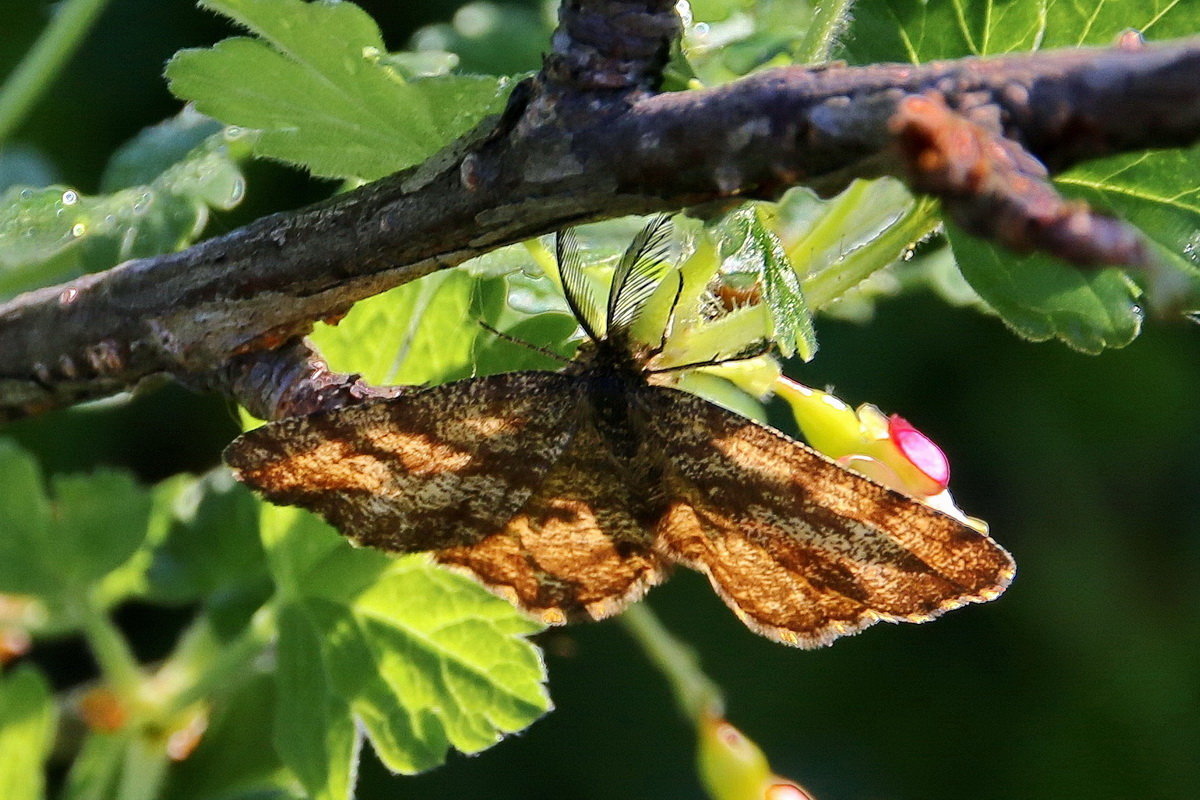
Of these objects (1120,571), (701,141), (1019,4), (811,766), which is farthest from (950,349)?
(701,141)

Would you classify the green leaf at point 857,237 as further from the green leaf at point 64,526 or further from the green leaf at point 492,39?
the green leaf at point 64,526

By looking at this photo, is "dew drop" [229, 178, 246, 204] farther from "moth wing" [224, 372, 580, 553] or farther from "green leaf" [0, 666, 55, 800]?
"green leaf" [0, 666, 55, 800]

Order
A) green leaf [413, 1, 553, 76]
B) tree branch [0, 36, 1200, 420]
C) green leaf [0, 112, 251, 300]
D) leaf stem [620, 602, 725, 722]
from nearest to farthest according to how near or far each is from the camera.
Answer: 1. tree branch [0, 36, 1200, 420]
2. green leaf [0, 112, 251, 300]
3. leaf stem [620, 602, 725, 722]
4. green leaf [413, 1, 553, 76]

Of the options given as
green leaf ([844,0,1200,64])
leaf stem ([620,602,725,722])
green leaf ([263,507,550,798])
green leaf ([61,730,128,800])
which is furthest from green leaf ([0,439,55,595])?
green leaf ([844,0,1200,64])

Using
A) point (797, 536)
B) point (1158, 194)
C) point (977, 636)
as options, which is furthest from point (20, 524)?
point (977, 636)

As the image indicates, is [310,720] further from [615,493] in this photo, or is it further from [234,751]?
[615,493]

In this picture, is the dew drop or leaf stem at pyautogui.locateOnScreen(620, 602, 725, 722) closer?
the dew drop

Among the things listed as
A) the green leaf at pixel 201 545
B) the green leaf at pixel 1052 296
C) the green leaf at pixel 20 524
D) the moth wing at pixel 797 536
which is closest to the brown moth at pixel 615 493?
the moth wing at pixel 797 536
